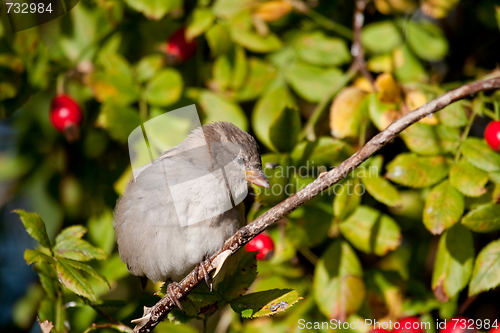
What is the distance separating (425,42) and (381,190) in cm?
113

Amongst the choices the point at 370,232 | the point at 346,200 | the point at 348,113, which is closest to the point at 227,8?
the point at 348,113

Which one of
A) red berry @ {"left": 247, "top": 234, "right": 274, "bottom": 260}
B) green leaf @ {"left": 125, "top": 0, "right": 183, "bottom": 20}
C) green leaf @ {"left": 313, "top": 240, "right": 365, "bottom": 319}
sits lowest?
green leaf @ {"left": 313, "top": 240, "right": 365, "bottom": 319}

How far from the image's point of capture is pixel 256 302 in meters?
1.43

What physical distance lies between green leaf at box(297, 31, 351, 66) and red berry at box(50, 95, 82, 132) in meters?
1.23

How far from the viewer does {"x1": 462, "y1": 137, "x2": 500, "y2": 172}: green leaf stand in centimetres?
162

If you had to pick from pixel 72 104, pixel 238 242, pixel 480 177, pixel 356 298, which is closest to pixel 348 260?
pixel 356 298

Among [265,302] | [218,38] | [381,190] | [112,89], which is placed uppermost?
[218,38]

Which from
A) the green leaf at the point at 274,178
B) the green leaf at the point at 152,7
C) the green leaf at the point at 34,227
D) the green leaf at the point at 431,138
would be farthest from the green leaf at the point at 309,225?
the green leaf at the point at 152,7

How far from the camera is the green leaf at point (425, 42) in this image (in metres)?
2.32

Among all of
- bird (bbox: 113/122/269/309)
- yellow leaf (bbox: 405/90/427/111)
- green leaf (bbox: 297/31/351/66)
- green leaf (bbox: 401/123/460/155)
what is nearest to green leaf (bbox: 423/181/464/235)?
A: green leaf (bbox: 401/123/460/155)

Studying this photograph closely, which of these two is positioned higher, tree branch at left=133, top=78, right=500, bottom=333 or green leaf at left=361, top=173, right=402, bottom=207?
tree branch at left=133, top=78, right=500, bottom=333

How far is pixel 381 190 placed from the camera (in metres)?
1.66

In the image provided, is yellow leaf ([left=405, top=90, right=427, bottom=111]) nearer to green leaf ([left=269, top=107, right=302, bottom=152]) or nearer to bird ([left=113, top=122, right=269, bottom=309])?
green leaf ([left=269, top=107, right=302, bottom=152])

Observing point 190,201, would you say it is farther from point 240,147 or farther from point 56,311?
point 56,311
